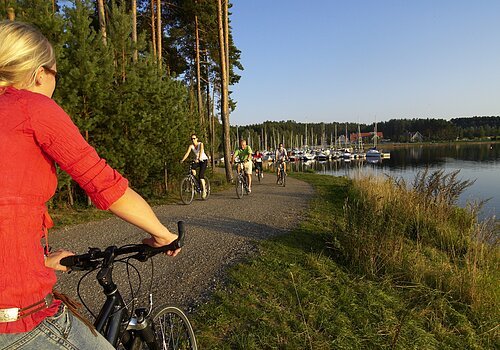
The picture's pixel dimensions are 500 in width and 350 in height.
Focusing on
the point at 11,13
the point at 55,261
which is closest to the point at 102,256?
the point at 55,261

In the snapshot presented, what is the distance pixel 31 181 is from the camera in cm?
117

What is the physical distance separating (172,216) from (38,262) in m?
8.36

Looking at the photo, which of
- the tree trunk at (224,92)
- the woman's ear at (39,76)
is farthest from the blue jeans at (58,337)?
the tree trunk at (224,92)

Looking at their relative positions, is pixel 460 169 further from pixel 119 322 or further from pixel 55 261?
pixel 55 261

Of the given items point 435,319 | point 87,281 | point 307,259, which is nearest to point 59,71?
point 87,281

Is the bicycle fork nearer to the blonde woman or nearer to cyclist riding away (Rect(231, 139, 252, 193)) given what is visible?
the blonde woman

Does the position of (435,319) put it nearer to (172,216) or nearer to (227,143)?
(172,216)

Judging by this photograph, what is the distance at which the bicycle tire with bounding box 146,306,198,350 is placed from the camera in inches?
88.2

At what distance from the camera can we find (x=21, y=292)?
1.16 meters

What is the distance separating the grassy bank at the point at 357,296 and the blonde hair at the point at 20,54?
2.86m

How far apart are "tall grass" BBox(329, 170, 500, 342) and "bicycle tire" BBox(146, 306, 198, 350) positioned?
297cm

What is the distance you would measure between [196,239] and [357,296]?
11.6ft

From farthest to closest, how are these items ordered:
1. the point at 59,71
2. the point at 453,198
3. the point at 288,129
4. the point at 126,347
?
the point at 288,129 → the point at 453,198 → the point at 59,71 → the point at 126,347

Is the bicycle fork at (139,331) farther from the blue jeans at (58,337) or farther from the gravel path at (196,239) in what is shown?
the gravel path at (196,239)
